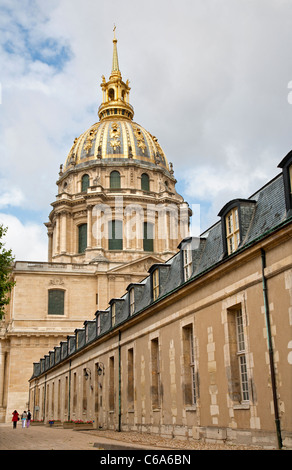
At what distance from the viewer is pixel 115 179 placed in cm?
7600

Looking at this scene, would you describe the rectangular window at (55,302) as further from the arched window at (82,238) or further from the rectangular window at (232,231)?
the rectangular window at (232,231)

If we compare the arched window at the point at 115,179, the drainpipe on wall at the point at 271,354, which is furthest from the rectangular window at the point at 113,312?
the arched window at the point at 115,179

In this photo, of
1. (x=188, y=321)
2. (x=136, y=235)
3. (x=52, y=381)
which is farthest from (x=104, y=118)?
(x=188, y=321)

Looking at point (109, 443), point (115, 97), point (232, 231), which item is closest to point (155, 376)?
point (109, 443)

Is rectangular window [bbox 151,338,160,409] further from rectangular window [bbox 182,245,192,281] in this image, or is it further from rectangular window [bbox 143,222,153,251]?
rectangular window [bbox 143,222,153,251]

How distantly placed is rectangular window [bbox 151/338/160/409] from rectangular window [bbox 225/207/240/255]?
7.11 meters

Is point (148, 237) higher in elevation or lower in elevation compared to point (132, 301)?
higher

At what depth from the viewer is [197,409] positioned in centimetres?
1780

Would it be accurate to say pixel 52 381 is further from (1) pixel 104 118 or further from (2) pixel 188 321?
(1) pixel 104 118

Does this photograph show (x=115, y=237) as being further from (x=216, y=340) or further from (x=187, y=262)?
(x=216, y=340)

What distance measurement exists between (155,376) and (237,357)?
708cm

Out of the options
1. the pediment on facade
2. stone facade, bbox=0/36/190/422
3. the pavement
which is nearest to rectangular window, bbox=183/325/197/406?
the pavement
